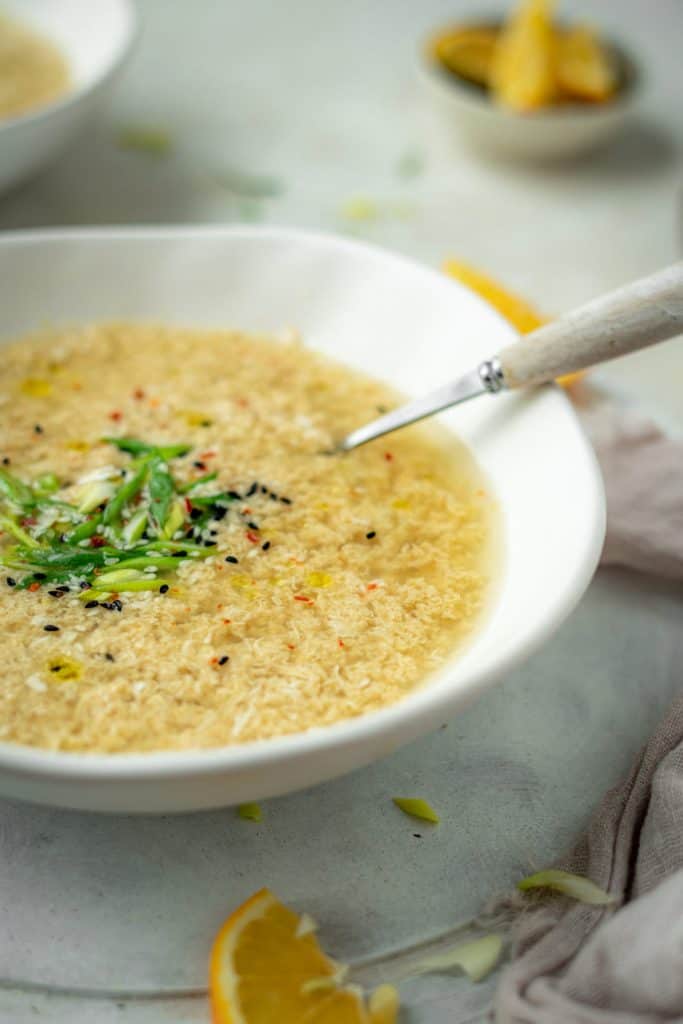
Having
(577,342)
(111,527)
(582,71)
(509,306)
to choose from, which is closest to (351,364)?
(509,306)

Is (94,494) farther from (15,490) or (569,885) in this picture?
(569,885)

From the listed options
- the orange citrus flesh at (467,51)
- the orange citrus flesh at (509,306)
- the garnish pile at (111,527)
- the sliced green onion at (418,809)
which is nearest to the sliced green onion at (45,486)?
the garnish pile at (111,527)

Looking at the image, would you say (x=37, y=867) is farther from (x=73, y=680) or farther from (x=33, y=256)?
(x=33, y=256)

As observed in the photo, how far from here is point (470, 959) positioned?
1354mm

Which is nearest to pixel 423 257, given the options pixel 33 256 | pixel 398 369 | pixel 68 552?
pixel 398 369

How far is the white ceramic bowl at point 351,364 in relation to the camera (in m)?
1.21

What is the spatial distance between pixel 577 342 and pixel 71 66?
180 centimetres

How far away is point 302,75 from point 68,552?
2.34 metres

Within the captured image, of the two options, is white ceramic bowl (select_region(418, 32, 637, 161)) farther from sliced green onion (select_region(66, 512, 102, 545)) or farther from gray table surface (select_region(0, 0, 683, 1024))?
sliced green onion (select_region(66, 512, 102, 545))

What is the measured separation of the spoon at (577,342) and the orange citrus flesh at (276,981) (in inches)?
29.8

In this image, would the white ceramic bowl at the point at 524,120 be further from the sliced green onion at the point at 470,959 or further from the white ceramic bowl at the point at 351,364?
the sliced green onion at the point at 470,959

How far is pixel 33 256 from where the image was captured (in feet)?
6.48

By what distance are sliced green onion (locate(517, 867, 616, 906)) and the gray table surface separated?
0.04 m

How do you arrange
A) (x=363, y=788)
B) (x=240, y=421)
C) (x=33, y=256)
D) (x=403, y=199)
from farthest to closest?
(x=403, y=199) < (x=33, y=256) < (x=240, y=421) < (x=363, y=788)
